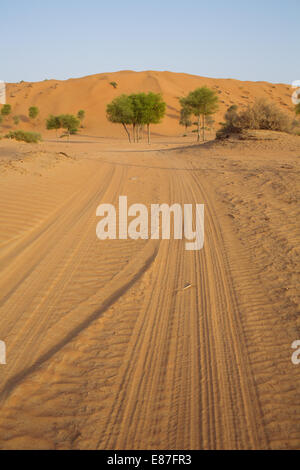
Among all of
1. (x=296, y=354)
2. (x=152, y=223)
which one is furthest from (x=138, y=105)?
(x=296, y=354)

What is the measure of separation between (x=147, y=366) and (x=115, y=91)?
7672cm

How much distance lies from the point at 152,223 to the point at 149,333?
11.2 feet

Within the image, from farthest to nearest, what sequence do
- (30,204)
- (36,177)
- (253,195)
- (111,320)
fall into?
(36,177) → (253,195) → (30,204) → (111,320)

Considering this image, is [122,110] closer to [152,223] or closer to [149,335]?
[152,223]

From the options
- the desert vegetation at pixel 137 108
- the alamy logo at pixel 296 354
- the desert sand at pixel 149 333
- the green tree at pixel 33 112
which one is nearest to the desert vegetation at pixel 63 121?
the desert vegetation at pixel 137 108

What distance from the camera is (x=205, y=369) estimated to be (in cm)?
274

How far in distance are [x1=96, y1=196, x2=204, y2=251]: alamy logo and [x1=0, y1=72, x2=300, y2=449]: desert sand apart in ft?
0.73

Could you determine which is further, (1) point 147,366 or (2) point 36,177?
(2) point 36,177

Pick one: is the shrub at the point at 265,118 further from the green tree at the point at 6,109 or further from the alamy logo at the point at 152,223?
the green tree at the point at 6,109

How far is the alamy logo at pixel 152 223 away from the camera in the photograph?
18.6 feet

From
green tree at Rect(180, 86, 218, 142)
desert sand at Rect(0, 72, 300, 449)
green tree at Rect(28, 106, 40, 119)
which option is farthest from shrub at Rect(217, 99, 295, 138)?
green tree at Rect(28, 106, 40, 119)

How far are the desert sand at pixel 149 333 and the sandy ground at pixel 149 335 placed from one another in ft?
0.04

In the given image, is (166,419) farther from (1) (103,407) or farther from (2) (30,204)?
(2) (30,204)

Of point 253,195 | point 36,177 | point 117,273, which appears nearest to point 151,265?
point 117,273
